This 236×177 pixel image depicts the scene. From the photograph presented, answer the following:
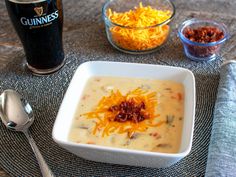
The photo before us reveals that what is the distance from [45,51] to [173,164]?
0.54 m

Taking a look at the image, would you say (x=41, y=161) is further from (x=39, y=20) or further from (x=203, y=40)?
(x=203, y=40)

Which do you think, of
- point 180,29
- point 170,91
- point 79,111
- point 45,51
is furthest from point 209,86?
point 45,51

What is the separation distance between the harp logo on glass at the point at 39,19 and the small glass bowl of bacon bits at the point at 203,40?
42cm

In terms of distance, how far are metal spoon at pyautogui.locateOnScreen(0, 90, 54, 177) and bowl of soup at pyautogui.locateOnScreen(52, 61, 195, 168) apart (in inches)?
4.9

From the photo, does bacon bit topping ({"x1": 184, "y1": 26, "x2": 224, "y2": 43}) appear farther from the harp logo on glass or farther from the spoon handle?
the spoon handle

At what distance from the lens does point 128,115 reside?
92 centimetres

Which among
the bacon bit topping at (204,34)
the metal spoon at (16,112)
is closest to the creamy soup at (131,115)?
the metal spoon at (16,112)

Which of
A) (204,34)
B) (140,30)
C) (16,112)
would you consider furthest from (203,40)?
(16,112)

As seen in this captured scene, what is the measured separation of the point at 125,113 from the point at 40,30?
0.38 metres

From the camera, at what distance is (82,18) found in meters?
1.47

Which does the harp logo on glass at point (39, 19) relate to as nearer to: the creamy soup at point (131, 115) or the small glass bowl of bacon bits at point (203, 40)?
the creamy soup at point (131, 115)

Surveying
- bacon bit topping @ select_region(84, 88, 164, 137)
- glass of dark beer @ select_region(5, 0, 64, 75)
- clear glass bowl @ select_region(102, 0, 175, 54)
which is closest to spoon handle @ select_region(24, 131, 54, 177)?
bacon bit topping @ select_region(84, 88, 164, 137)

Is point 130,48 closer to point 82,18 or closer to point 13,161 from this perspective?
point 82,18

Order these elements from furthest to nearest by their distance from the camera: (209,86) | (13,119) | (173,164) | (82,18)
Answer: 1. (82,18)
2. (209,86)
3. (13,119)
4. (173,164)
